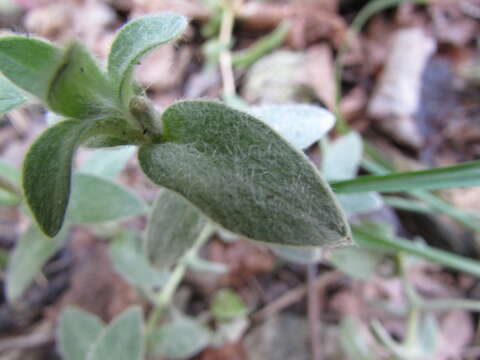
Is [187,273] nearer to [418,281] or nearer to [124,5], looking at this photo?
[418,281]

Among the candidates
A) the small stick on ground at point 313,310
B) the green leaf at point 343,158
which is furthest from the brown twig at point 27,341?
the green leaf at point 343,158

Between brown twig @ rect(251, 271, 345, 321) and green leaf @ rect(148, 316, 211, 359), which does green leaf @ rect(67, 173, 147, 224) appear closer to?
green leaf @ rect(148, 316, 211, 359)

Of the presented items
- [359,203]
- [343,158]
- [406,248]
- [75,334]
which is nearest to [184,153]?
[359,203]

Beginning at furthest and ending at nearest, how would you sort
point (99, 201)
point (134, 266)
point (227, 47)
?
point (227, 47)
point (134, 266)
point (99, 201)

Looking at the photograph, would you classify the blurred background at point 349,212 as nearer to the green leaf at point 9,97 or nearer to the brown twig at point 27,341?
the brown twig at point 27,341

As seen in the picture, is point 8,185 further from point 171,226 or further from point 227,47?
point 227,47

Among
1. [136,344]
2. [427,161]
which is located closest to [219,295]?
[136,344]

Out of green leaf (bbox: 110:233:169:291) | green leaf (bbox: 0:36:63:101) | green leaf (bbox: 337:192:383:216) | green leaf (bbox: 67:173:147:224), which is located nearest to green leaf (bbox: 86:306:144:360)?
green leaf (bbox: 110:233:169:291)
